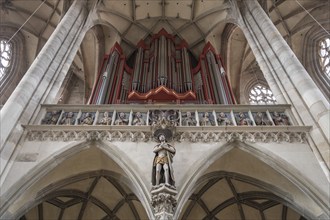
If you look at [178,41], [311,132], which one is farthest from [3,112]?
[178,41]

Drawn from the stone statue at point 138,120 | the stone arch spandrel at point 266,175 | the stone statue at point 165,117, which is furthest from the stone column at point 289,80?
the stone statue at point 138,120

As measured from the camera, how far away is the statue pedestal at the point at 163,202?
17.0 feet

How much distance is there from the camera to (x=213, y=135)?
7.22 m

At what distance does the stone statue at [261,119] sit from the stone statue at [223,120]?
65cm

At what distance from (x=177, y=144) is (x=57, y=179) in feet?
8.99

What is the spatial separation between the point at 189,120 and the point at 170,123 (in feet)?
2.51

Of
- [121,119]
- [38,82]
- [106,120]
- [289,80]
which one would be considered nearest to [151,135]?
[121,119]

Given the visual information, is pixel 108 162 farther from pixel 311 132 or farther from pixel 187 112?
pixel 311 132

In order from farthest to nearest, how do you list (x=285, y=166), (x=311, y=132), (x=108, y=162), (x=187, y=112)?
(x=187, y=112)
(x=108, y=162)
(x=311, y=132)
(x=285, y=166)

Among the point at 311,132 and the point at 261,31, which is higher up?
the point at 261,31

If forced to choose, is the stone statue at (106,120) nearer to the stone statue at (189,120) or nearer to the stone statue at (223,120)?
the stone statue at (189,120)

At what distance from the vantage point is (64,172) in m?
7.22

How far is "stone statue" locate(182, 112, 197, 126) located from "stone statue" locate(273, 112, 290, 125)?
6.28 feet

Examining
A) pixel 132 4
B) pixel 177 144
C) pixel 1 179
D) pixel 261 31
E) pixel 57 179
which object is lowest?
pixel 1 179
